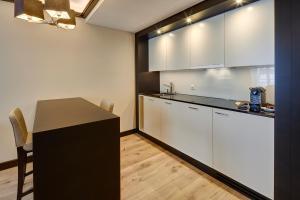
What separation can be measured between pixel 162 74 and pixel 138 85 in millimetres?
Answer: 631

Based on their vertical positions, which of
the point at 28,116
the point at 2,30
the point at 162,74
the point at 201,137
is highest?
the point at 2,30

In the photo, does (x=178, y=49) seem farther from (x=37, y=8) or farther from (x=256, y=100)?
(x=37, y=8)

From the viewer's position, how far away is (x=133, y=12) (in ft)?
8.56

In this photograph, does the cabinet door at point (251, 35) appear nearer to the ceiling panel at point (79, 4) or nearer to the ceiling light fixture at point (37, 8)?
the ceiling light fixture at point (37, 8)

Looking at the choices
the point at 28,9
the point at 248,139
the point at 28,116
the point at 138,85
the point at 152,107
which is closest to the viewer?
the point at 28,9

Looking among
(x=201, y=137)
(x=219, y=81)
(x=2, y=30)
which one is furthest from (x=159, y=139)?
(x=2, y=30)

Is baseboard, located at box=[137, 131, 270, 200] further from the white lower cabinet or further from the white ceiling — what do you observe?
the white ceiling

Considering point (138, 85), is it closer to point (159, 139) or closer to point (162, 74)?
point (162, 74)

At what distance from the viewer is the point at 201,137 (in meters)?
2.30

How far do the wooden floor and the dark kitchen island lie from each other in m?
0.69

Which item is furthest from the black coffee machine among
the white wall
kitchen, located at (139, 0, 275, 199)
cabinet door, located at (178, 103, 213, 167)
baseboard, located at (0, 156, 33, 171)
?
baseboard, located at (0, 156, 33, 171)

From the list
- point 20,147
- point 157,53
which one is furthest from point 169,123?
point 20,147

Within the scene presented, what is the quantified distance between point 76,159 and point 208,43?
2214mm

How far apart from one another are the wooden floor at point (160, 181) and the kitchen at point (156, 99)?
0.02 meters
